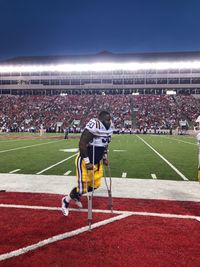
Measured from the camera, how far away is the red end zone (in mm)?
4098

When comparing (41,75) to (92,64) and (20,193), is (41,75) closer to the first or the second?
(92,64)

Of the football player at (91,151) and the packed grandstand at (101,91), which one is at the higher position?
the packed grandstand at (101,91)

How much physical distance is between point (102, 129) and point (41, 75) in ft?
Result: 236

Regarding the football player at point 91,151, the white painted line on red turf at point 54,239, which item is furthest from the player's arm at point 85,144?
the white painted line on red turf at point 54,239

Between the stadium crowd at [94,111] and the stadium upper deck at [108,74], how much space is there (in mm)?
4918

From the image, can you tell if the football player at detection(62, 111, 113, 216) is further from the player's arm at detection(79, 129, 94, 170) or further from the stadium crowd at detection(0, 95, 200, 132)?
the stadium crowd at detection(0, 95, 200, 132)

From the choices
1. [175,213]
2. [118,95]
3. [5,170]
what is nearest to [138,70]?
[118,95]

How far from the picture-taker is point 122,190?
27.2 ft

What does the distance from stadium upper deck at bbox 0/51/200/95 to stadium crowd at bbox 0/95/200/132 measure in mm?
4918

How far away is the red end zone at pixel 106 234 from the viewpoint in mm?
4098

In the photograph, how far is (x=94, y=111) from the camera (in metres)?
59.8

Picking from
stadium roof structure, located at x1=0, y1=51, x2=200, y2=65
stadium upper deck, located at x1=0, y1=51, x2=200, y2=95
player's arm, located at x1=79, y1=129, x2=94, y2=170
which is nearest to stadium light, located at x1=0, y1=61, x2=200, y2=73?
stadium upper deck, located at x1=0, y1=51, x2=200, y2=95

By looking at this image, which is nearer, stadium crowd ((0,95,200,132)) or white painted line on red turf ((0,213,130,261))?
white painted line on red turf ((0,213,130,261))

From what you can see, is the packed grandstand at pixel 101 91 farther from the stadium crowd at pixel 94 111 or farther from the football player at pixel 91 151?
the football player at pixel 91 151
